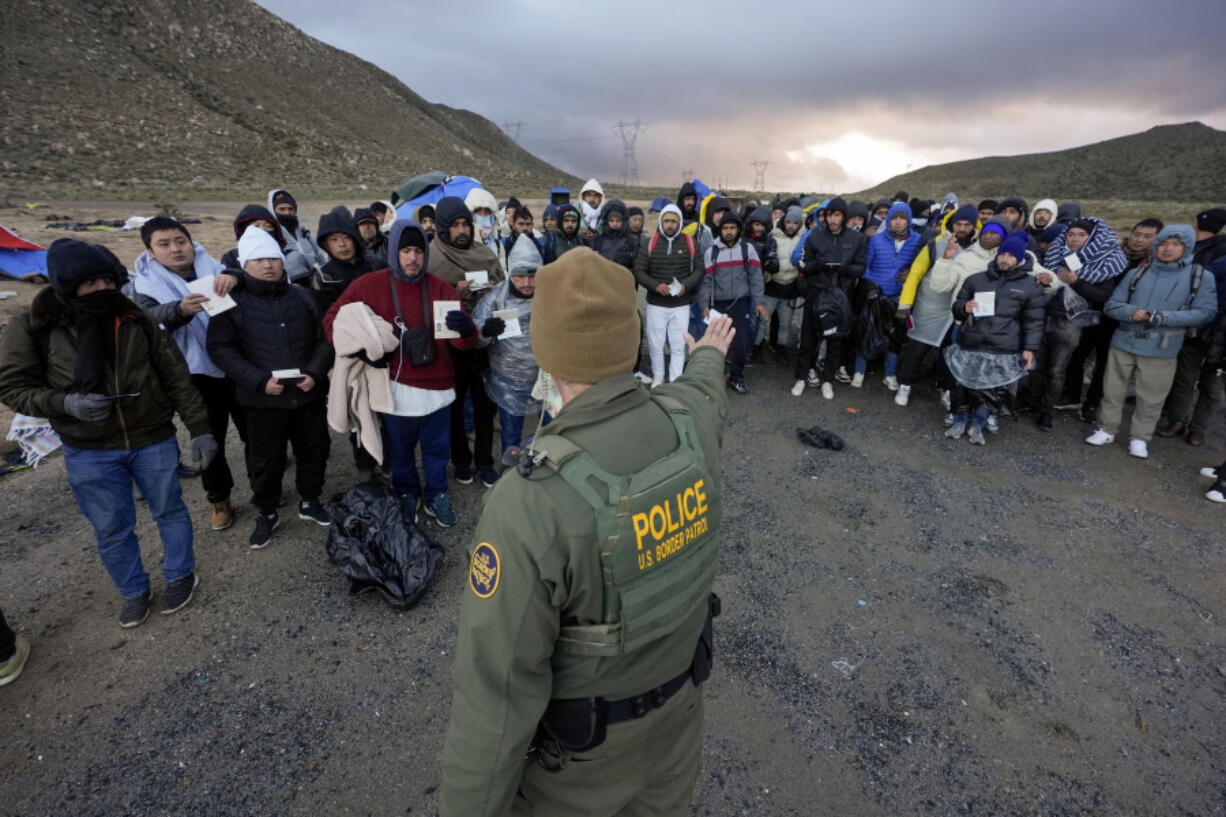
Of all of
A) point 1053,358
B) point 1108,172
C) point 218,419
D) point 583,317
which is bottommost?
point 218,419

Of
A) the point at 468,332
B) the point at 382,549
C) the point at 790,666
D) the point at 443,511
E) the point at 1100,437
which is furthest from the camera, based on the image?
the point at 1100,437

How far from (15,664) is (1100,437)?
29.1 feet

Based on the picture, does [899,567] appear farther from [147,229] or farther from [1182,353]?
[147,229]

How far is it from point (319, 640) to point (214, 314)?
2.19m

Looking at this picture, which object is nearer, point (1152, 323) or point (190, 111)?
point (1152, 323)

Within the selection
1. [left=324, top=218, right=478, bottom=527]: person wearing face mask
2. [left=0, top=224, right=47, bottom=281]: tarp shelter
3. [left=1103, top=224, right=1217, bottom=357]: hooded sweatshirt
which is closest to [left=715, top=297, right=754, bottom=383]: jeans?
[left=1103, top=224, right=1217, bottom=357]: hooded sweatshirt

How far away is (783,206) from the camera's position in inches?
412

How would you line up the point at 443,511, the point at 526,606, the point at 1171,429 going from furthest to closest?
the point at 1171,429
the point at 443,511
the point at 526,606

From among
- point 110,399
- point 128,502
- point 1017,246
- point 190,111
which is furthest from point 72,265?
point 190,111

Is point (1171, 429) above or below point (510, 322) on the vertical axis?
below

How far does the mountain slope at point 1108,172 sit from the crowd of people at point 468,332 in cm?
5862

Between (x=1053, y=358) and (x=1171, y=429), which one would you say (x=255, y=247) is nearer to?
(x=1053, y=358)

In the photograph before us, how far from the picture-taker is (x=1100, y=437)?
5.63m

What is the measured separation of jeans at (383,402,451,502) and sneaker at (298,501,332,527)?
22.6 inches
